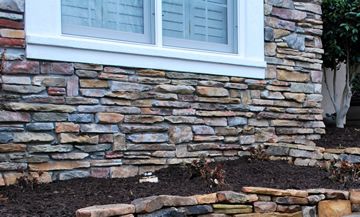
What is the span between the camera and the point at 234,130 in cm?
479

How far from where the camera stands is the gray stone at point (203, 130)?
4520mm

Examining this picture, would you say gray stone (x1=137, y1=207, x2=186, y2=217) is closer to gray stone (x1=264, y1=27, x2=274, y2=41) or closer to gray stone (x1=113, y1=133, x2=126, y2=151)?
gray stone (x1=113, y1=133, x2=126, y2=151)

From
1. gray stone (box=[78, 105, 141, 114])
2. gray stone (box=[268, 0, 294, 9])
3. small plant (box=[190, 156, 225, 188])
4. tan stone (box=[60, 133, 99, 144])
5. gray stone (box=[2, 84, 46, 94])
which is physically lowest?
small plant (box=[190, 156, 225, 188])

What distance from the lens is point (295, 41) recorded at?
5281 mm

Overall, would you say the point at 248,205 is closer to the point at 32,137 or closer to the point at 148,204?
the point at 148,204

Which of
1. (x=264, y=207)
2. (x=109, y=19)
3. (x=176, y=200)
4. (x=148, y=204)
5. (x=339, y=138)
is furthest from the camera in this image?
(x=339, y=138)

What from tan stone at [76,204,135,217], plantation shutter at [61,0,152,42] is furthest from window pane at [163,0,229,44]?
tan stone at [76,204,135,217]

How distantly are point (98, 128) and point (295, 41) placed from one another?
2482mm

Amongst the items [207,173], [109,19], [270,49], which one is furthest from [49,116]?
[270,49]

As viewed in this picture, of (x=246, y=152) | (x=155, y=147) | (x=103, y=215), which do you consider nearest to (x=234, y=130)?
(x=246, y=152)

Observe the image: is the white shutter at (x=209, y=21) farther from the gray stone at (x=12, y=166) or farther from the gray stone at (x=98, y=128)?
the gray stone at (x=12, y=166)

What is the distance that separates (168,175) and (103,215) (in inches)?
57.0

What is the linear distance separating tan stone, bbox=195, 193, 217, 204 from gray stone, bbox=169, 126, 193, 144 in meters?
1.14

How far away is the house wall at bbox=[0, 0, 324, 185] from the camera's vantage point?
364 cm
